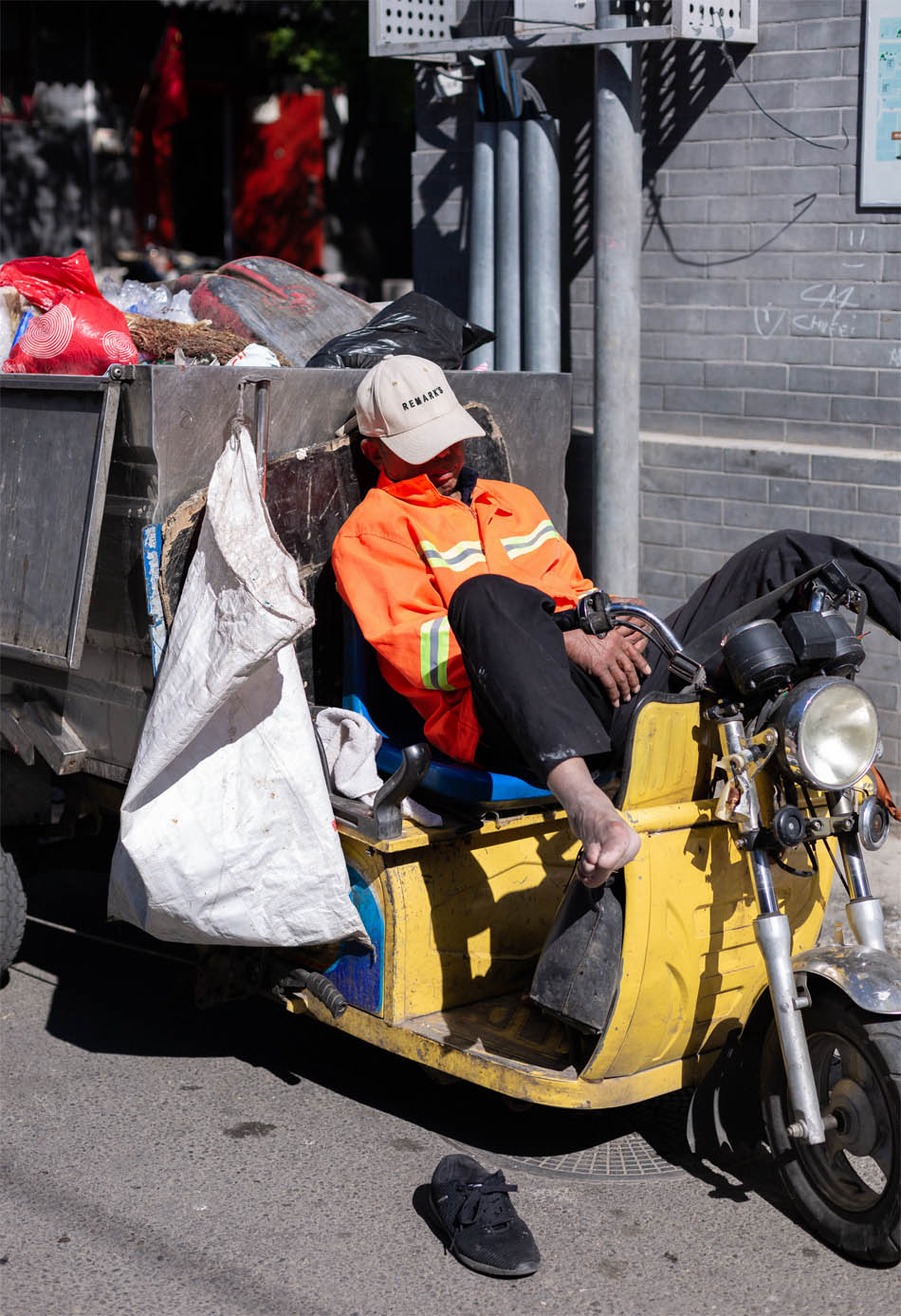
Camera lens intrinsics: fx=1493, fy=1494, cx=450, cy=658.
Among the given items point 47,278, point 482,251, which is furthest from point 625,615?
point 482,251

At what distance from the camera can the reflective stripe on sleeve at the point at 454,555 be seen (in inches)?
140

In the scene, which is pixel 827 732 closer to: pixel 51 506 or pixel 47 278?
pixel 51 506

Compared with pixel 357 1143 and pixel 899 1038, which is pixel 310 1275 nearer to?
pixel 357 1143

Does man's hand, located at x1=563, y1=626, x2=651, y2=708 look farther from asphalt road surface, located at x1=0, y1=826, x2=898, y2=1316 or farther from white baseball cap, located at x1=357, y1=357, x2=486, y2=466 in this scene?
asphalt road surface, located at x1=0, y1=826, x2=898, y2=1316

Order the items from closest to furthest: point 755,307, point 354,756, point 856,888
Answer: point 856,888, point 354,756, point 755,307

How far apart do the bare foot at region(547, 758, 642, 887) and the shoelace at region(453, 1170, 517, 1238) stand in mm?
713

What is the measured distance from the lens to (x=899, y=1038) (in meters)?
2.85

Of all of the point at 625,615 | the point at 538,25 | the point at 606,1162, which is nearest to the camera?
the point at 625,615

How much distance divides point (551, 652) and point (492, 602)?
0.54ft

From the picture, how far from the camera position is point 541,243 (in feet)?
19.3

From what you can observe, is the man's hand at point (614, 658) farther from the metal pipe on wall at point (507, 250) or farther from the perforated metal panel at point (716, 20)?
the metal pipe on wall at point (507, 250)

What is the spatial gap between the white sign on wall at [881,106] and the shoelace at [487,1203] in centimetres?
362

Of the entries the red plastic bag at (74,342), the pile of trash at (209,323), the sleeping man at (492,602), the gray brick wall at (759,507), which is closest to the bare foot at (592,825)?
the sleeping man at (492,602)

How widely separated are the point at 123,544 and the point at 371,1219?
167 centimetres
